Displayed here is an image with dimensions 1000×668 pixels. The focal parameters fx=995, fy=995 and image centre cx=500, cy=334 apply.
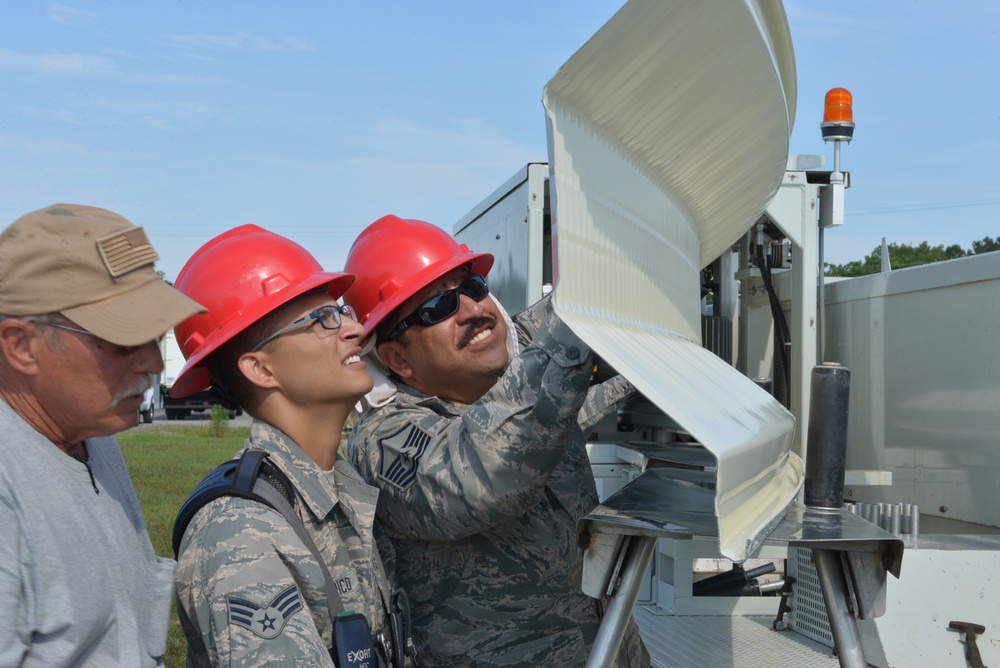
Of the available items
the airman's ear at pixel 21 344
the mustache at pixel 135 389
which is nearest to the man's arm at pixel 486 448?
the mustache at pixel 135 389

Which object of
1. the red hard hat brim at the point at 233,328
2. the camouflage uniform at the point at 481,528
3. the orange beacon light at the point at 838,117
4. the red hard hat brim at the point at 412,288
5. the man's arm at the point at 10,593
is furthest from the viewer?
the orange beacon light at the point at 838,117

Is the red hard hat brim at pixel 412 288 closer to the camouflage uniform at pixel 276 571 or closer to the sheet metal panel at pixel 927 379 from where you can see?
the camouflage uniform at pixel 276 571

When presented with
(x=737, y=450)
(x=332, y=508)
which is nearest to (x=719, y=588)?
(x=332, y=508)

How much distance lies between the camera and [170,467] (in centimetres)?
1306

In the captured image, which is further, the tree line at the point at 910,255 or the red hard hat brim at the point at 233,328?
the tree line at the point at 910,255

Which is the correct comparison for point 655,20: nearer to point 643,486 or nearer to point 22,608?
point 643,486

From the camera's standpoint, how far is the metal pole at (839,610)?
61.2 inches

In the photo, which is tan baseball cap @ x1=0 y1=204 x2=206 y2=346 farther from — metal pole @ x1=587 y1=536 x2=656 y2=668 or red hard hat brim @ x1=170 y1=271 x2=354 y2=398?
metal pole @ x1=587 y1=536 x2=656 y2=668

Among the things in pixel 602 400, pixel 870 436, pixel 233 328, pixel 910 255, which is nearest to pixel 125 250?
pixel 233 328

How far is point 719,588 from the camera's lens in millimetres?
4762

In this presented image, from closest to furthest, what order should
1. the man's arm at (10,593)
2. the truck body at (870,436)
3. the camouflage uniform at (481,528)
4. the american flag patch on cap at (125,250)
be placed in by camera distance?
the man's arm at (10,593) < the american flag patch on cap at (125,250) < the camouflage uniform at (481,528) < the truck body at (870,436)

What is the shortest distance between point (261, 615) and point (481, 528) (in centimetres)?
56

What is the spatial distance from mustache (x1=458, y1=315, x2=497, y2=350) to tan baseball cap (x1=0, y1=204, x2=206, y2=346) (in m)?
0.95

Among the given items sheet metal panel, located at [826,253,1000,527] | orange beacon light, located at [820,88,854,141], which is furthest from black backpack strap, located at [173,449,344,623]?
orange beacon light, located at [820,88,854,141]
